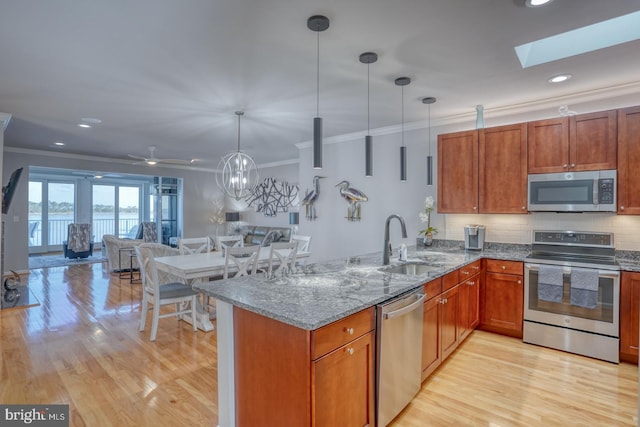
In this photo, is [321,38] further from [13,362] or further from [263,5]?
[13,362]

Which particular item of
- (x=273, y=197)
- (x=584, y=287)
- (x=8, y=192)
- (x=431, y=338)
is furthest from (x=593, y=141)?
(x=8, y=192)

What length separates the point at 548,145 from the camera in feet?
11.3

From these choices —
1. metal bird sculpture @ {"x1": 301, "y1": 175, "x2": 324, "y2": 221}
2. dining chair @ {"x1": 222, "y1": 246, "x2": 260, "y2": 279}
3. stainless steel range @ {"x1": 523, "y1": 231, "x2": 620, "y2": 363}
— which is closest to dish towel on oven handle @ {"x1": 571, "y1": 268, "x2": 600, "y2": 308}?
stainless steel range @ {"x1": 523, "y1": 231, "x2": 620, "y2": 363}

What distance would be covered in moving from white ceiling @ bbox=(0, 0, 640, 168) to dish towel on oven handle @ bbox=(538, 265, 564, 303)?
6.04ft

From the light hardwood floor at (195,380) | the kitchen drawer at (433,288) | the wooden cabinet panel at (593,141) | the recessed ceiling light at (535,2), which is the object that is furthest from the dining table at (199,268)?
the wooden cabinet panel at (593,141)

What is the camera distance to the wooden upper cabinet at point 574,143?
10.3ft

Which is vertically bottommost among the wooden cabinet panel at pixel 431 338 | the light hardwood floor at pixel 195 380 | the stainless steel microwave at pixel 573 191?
the light hardwood floor at pixel 195 380

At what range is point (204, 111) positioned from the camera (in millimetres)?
4109

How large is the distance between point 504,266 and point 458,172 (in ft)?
4.05

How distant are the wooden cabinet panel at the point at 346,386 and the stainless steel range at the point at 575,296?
7.73 feet

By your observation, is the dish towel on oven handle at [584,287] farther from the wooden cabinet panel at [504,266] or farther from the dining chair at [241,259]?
the dining chair at [241,259]

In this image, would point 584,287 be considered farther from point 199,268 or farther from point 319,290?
point 199,268

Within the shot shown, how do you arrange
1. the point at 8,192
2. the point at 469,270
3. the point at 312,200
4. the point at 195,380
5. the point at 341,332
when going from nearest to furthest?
the point at 341,332
the point at 195,380
the point at 469,270
the point at 8,192
the point at 312,200

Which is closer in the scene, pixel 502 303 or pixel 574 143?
pixel 574 143
